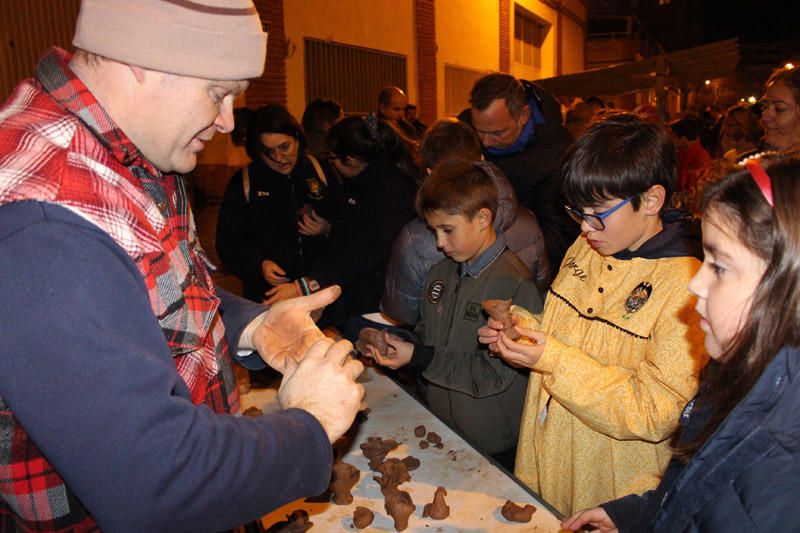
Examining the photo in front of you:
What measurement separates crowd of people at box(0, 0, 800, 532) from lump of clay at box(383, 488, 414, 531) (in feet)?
1.48

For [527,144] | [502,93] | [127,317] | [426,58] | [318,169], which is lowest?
[127,317]

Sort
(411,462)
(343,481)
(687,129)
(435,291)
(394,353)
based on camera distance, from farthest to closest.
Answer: (687,129) < (435,291) < (394,353) < (411,462) < (343,481)

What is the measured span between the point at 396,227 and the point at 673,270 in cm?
187

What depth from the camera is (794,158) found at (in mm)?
→ 1062

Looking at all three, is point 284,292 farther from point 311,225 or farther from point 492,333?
point 492,333

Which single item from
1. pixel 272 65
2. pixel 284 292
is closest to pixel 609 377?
pixel 284 292

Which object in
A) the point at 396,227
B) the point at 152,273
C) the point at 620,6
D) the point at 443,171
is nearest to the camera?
the point at 152,273

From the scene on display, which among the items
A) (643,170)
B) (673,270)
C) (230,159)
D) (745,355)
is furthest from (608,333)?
A: (230,159)

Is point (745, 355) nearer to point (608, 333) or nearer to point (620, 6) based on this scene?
point (608, 333)

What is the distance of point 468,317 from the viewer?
2.40m

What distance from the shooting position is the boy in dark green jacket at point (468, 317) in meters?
2.28

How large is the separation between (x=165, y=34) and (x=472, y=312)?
1638 millimetres

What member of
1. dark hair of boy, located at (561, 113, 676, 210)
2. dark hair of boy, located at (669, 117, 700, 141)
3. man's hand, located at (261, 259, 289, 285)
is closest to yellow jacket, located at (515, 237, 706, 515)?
dark hair of boy, located at (561, 113, 676, 210)

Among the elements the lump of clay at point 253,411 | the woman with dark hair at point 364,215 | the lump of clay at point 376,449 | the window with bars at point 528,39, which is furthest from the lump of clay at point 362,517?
the window with bars at point 528,39
